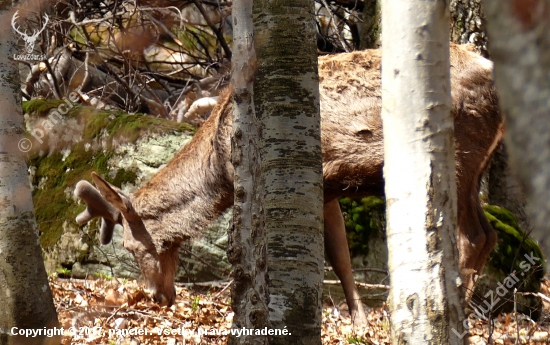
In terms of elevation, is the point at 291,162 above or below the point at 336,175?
below

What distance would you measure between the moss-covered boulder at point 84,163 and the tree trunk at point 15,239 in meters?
3.96

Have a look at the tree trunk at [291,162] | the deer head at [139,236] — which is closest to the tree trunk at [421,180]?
the tree trunk at [291,162]

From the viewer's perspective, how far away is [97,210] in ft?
23.1

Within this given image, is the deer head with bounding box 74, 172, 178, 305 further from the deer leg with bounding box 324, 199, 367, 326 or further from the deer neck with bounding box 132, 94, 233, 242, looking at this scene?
the deer leg with bounding box 324, 199, 367, 326

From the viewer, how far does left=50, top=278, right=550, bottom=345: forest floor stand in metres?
4.77

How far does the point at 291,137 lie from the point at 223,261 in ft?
16.1

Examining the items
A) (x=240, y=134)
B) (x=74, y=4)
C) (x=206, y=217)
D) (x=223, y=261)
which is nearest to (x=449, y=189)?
(x=240, y=134)

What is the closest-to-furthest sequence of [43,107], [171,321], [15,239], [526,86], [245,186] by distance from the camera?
1. [526,86]
2. [245,186]
3. [15,239]
4. [171,321]
5. [43,107]

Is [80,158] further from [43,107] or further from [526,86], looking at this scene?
[526,86]

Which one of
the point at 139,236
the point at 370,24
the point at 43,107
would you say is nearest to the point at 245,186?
the point at 139,236

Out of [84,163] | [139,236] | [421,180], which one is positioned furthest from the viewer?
[84,163]

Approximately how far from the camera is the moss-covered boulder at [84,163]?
26.4 ft

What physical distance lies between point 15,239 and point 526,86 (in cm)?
337

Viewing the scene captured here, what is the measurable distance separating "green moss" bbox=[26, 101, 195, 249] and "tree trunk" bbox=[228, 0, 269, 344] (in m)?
5.05
